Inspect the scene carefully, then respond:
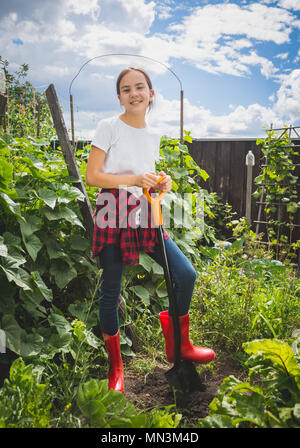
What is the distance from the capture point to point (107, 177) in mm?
1627

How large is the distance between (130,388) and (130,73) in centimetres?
156

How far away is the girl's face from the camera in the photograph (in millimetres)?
1693

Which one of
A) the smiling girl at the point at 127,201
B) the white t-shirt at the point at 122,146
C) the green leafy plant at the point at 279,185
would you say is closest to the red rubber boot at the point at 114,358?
the smiling girl at the point at 127,201

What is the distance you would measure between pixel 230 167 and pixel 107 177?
4.94 meters

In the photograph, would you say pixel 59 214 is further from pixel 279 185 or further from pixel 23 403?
pixel 279 185

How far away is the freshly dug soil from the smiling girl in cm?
12

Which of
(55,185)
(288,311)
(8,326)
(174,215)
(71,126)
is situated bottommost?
(288,311)

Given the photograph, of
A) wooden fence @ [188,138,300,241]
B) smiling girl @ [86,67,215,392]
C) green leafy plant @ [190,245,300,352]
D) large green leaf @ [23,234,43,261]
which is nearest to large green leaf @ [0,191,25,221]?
large green leaf @ [23,234,43,261]

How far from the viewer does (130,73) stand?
1.70 metres

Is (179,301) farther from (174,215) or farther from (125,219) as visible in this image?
(174,215)

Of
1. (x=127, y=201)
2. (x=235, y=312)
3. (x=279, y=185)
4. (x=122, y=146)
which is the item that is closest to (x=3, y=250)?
(x=127, y=201)

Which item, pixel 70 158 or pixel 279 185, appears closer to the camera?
pixel 70 158

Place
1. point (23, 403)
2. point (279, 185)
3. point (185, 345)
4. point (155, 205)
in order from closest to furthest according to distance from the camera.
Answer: point (23, 403), point (155, 205), point (185, 345), point (279, 185)
